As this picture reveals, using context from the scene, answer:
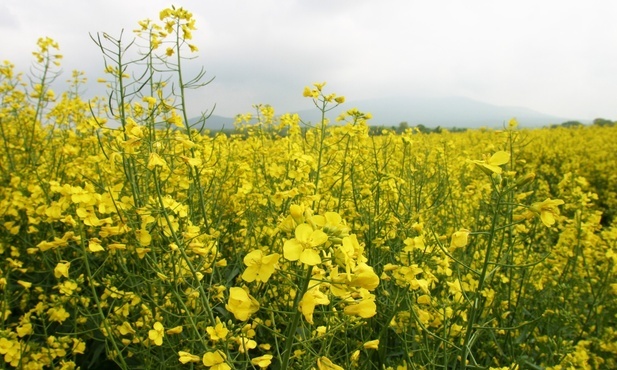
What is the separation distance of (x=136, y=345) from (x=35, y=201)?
1164 millimetres

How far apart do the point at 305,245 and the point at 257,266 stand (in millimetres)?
163

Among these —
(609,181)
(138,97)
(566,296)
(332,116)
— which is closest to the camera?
(138,97)

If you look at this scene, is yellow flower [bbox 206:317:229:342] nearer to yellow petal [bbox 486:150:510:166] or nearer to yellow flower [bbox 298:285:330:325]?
yellow flower [bbox 298:285:330:325]

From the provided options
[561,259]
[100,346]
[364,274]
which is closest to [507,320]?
[561,259]

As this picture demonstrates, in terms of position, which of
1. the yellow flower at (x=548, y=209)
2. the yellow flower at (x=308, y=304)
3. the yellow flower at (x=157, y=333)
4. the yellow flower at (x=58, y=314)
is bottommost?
the yellow flower at (x=58, y=314)

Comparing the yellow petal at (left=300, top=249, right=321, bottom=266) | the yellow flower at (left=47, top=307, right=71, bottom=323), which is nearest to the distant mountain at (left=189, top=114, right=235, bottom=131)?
the yellow flower at (left=47, top=307, right=71, bottom=323)

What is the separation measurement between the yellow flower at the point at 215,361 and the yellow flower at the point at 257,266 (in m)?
0.30

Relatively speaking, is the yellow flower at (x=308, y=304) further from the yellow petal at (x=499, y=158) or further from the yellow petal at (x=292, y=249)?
the yellow petal at (x=499, y=158)

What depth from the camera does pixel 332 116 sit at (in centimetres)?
362

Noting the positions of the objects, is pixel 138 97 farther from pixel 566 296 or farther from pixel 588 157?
pixel 588 157

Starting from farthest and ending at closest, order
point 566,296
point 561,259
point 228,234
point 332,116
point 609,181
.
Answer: point 609,181, point 332,116, point 561,259, point 228,234, point 566,296

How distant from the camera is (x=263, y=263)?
993 millimetres

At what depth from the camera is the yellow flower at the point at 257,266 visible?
0.98 meters

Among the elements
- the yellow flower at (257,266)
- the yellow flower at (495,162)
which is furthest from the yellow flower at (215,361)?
the yellow flower at (495,162)
